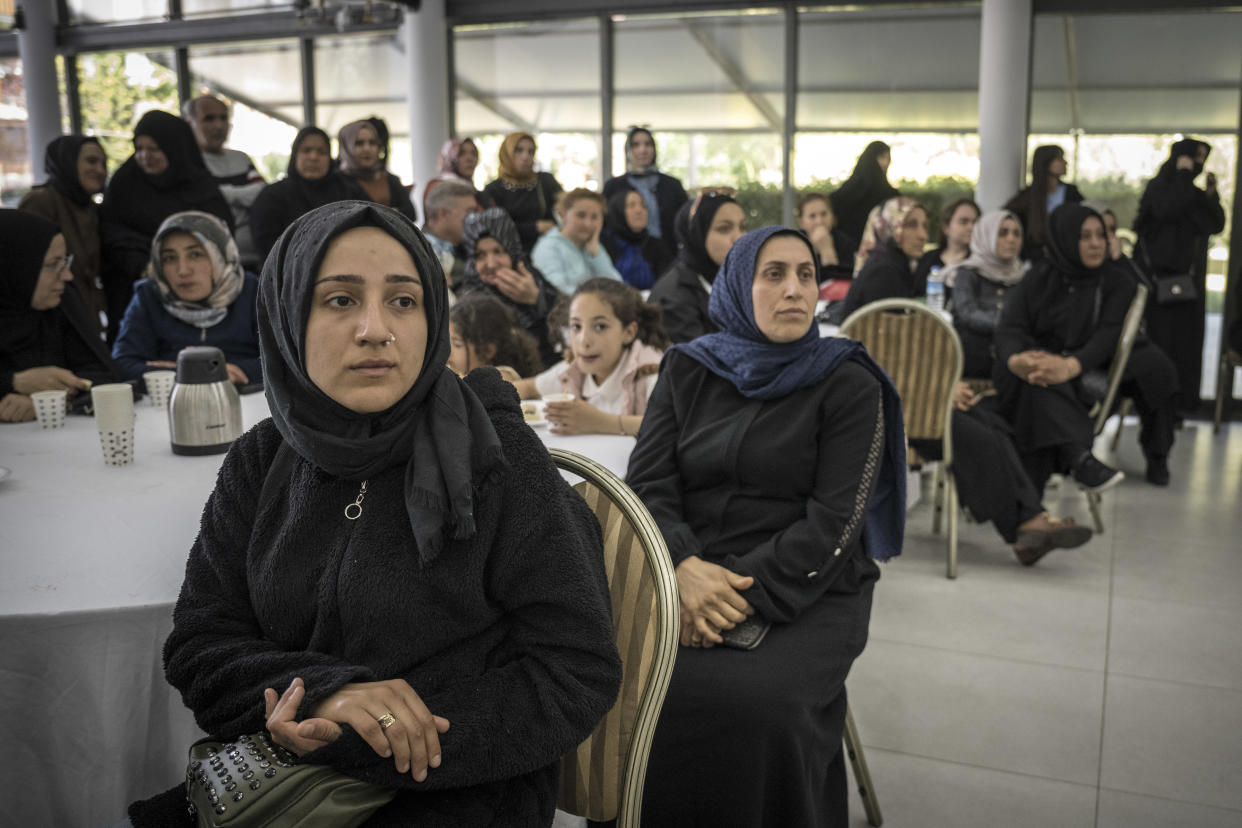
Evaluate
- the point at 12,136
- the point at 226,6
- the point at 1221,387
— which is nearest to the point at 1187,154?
the point at 1221,387

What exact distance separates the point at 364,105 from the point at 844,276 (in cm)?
504

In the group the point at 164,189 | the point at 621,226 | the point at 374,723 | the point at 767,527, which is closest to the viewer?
the point at 374,723

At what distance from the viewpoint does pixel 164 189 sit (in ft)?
15.4

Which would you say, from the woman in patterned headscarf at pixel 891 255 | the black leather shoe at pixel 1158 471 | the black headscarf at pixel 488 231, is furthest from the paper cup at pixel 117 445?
the black leather shoe at pixel 1158 471

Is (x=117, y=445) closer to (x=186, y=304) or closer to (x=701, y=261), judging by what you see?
(x=186, y=304)

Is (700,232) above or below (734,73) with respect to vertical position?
below

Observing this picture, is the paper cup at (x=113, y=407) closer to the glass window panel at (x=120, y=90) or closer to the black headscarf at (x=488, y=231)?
the black headscarf at (x=488, y=231)

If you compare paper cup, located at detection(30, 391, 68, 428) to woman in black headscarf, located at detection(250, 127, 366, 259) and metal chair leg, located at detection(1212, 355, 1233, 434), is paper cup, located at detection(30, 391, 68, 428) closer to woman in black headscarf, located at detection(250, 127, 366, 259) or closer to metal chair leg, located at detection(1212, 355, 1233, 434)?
woman in black headscarf, located at detection(250, 127, 366, 259)

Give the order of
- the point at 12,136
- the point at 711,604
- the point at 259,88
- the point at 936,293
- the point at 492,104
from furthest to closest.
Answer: the point at 12,136, the point at 259,88, the point at 492,104, the point at 936,293, the point at 711,604

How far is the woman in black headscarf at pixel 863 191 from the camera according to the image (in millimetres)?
6758

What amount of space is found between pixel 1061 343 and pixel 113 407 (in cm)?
374

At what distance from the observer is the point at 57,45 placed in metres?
9.52

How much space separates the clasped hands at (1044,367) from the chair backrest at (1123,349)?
134mm

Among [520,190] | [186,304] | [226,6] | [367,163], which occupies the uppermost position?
[226,6]
